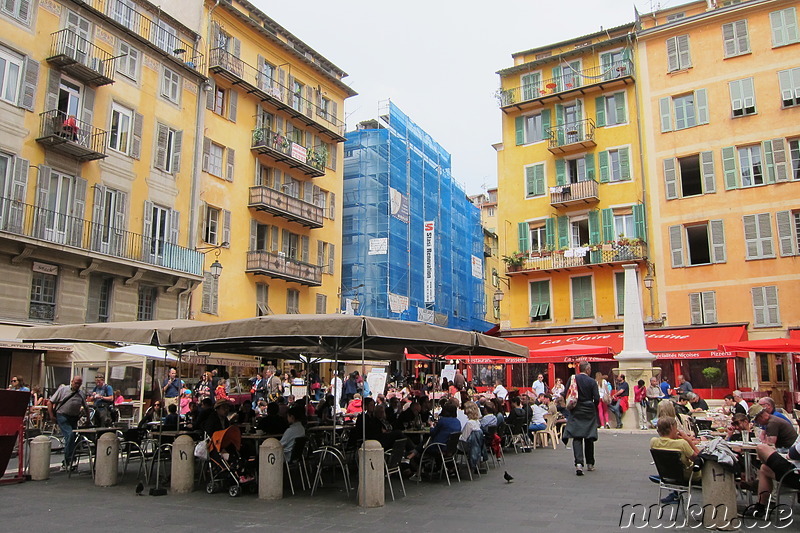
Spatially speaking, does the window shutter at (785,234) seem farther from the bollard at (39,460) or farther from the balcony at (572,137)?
the bollard at (39,460)

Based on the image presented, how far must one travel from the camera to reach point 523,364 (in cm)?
3142

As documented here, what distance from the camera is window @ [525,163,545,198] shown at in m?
33.3

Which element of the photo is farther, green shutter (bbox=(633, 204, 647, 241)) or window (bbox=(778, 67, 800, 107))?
green shutter (bbox=(633, 204, 647, 241))

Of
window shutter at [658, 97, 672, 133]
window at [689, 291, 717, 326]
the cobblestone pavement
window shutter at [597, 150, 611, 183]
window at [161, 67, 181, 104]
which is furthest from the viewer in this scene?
window shutter at [597, 150, 611, 183]

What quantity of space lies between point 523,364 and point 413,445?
839 inches

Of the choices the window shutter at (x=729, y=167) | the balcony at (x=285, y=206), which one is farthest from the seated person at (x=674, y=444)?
the balcony at (x=285, y=206)

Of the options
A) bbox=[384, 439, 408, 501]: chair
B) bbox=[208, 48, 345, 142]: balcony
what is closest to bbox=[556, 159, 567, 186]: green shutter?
bbox=[208, 48, 345, 142]: balcony

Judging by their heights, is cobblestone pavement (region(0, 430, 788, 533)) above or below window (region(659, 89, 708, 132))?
below

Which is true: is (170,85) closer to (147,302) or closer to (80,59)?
(80,59)

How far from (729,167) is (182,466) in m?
26.5

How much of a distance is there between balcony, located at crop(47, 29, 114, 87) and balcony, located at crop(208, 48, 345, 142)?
5715 mm

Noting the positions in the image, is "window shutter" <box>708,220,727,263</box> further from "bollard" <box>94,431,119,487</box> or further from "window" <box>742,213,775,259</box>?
"bollard" <box>94,431,119,487</box>

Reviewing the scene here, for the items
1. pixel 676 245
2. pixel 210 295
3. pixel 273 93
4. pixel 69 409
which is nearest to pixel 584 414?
pixel 69 409

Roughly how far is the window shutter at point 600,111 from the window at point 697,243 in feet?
20.5
